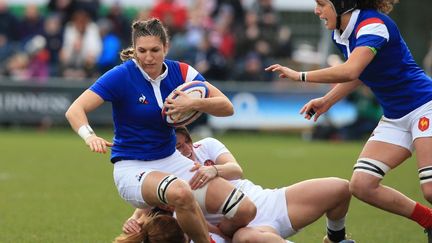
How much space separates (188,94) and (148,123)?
35 centimetres

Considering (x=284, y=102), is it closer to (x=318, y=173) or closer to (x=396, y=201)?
(x=318, y=173)

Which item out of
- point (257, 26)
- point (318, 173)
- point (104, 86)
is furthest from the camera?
point (257, 26)

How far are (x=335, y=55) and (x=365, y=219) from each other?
9.73 metres

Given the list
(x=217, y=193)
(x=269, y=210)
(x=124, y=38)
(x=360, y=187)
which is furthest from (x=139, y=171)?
(x=124, y=38)

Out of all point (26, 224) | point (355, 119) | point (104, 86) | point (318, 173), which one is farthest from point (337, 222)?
point (355, 119)

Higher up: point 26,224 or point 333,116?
point 26,224

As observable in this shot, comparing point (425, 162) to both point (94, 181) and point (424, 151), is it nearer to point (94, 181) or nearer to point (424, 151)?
point (424, 151)

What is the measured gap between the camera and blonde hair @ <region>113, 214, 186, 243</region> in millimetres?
6211

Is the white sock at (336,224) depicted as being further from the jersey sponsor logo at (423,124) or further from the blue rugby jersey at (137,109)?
the blue rugby jersey at (137,109)

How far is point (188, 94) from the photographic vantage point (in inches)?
251

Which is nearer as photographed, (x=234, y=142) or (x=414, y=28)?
(x=234, y=142)

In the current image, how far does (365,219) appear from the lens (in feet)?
28.9

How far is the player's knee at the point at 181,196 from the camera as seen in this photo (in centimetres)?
603

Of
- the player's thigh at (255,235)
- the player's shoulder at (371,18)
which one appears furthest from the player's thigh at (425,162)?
the player's thigh at (255,235)
